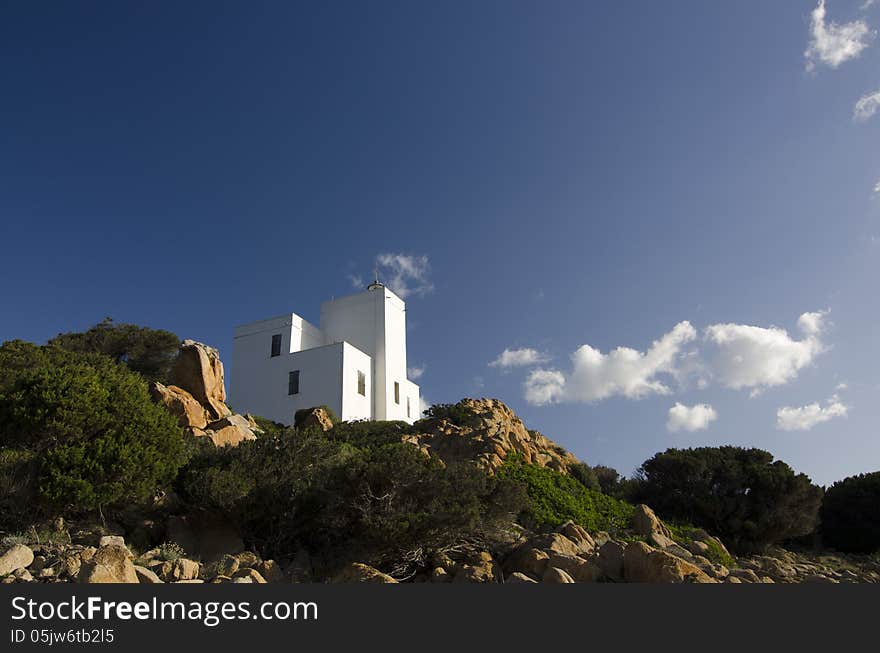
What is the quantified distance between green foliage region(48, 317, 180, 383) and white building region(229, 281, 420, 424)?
6.37 meters

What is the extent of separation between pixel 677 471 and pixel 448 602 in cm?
1795

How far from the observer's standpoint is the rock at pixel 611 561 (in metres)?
9.62

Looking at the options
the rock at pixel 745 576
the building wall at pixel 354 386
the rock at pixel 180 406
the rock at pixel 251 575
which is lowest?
the rock at pixel 745 576

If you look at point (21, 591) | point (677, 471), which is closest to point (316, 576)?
point (21, 591)

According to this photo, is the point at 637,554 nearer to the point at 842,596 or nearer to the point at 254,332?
the point at 842,596

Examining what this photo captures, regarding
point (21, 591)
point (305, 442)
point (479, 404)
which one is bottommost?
point (21, 591)

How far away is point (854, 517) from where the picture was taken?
2572 cm

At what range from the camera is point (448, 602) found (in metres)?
6.65

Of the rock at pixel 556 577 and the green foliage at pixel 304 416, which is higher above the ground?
the green foliage at pixel 304 416

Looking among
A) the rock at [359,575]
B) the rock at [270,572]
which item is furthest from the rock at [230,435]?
the rock at [359,575]

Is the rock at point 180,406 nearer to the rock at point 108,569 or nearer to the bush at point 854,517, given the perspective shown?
the rock at point 108,569

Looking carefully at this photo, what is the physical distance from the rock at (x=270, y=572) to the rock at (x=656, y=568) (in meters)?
5.18

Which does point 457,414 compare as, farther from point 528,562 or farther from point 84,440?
point 84,440

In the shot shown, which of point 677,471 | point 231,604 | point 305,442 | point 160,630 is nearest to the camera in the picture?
point 160,630
